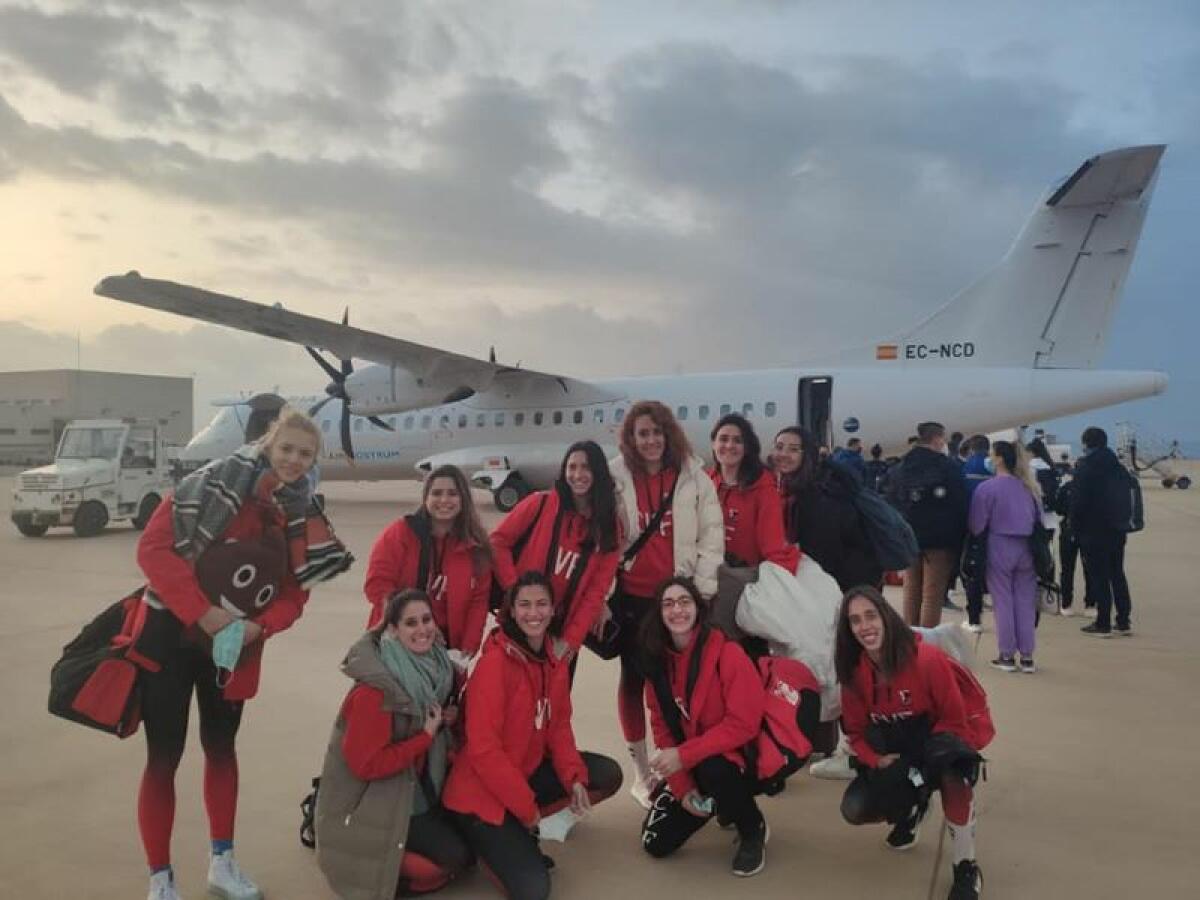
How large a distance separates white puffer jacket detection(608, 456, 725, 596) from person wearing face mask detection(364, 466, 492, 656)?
699 millimetres

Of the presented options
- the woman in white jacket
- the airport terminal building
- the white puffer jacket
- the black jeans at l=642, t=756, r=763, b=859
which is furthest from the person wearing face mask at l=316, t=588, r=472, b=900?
the airport terminal building

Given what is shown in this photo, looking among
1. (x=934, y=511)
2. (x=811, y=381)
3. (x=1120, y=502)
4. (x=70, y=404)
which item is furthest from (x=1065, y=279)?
(x=70, y=404)

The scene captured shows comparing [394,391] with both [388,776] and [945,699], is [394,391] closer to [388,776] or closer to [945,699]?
[388,776]

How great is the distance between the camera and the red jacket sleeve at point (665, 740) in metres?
3.54

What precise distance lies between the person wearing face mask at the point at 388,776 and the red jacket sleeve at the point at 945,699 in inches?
74.8

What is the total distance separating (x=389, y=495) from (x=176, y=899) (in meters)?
25.0

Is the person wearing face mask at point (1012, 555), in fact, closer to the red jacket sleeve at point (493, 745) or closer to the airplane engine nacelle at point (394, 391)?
the red jacket sleeve at point (493, 745)

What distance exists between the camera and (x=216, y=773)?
3.23m

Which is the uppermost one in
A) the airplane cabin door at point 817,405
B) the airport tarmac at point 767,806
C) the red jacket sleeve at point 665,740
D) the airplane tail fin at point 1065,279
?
the airplane tail fin at point 1065,279

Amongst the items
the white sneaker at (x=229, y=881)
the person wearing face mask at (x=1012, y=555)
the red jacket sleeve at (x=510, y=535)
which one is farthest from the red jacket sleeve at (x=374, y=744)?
the person wearing face mask at (x=1012, y=555)

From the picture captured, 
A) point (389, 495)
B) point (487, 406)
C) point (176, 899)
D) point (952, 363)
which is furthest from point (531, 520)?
point (389, 495)

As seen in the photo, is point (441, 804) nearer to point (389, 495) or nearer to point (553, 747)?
point (553, 747)

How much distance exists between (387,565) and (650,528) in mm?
1183

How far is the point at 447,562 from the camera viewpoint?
3793 millimetres
